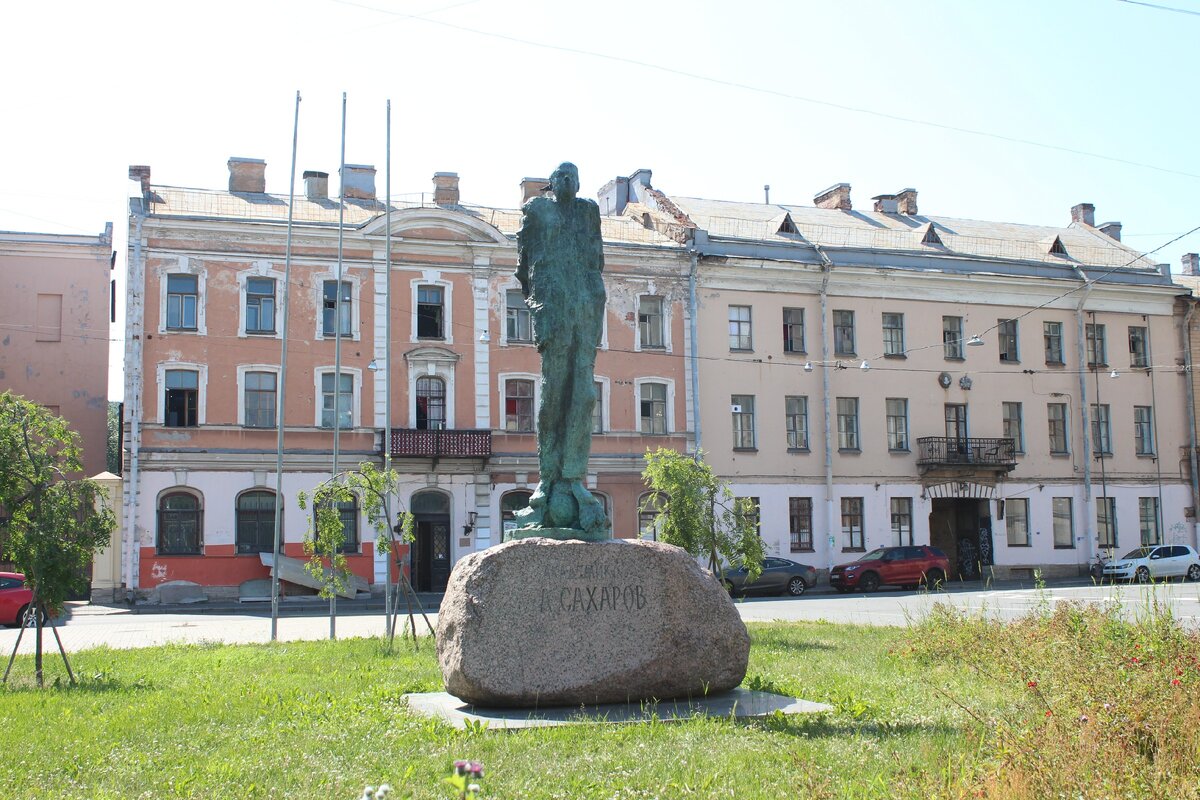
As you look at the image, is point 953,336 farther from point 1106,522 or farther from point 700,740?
point 700,740

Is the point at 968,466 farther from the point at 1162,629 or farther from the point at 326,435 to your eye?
the point at 1162,629

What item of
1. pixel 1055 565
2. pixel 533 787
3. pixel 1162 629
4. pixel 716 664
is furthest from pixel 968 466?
pixel 533 787

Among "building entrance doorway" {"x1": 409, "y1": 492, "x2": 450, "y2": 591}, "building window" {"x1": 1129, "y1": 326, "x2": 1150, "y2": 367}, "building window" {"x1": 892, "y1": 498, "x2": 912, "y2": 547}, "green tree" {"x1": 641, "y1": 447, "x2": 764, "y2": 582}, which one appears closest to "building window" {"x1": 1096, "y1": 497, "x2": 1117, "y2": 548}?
"building window" {"x1": 1129, "y1": 326, "x2": 1150, "y2": 367}

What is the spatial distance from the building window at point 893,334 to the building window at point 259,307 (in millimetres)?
18546

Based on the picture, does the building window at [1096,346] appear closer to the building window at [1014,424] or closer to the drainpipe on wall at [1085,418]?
the drainpipe on wall at [1085,418]

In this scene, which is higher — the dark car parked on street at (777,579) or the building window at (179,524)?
the building window at (179,524)

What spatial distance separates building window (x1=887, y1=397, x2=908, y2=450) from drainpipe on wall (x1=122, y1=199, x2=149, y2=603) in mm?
21799

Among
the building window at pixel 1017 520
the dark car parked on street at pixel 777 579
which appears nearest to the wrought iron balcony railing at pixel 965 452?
the building window at pixel 1017 520

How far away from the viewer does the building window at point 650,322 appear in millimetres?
35000

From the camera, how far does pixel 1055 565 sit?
125 ft

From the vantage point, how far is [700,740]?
7.66 m

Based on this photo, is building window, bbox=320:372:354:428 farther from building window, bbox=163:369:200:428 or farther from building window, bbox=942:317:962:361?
building window, bbox=942:317:962:361

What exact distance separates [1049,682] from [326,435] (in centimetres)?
2491

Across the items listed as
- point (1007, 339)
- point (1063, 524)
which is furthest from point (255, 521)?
point (1063, 524)
